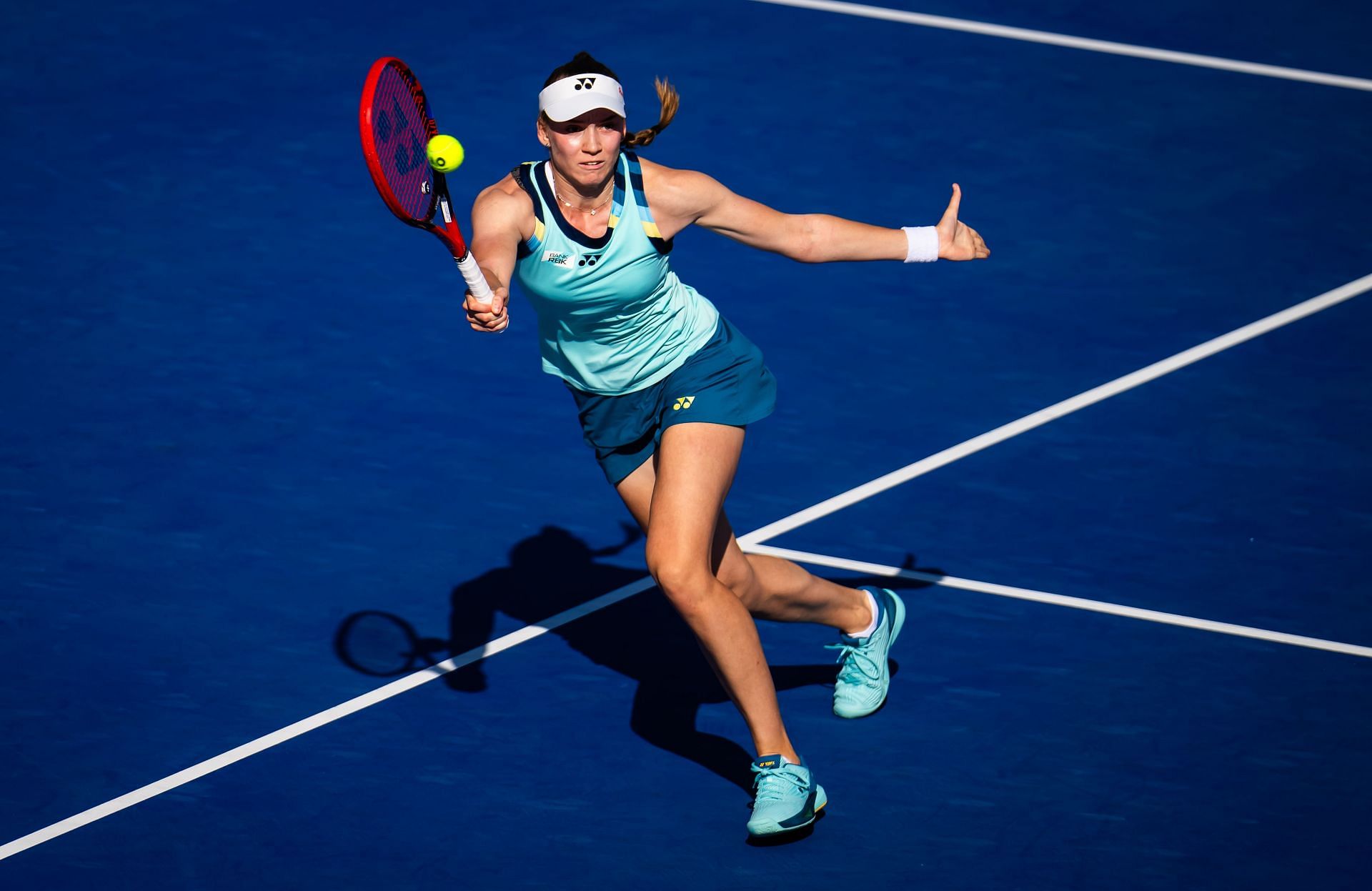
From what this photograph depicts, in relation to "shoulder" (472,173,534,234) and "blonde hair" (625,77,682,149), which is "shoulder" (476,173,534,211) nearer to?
"shoulder" (472,173,534,234)

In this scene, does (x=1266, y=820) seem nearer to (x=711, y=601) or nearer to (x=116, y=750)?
(x=711, y=601)

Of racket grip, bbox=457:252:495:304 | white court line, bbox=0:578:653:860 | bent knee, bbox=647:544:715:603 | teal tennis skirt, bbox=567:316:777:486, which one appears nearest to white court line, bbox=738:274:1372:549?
white court line, bbox=0:578:653:860

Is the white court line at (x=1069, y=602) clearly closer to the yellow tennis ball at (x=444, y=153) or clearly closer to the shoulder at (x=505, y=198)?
the shoulder at (x=505, y=198)

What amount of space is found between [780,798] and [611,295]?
60.5 inches

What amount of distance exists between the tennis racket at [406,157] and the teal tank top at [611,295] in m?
0.28

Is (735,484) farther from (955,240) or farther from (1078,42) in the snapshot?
(1078,42)

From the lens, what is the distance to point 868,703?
19.8ft

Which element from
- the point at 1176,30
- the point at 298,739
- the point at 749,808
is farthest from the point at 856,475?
the point at 1176,30

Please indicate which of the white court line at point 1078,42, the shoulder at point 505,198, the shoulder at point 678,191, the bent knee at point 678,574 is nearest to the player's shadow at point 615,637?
the bent knee at point 678,574

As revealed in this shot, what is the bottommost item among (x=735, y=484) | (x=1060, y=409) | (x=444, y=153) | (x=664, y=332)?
(x=735, y=484)

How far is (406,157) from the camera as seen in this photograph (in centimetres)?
520

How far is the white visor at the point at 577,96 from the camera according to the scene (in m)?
5.04

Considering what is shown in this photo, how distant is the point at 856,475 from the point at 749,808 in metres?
1.96

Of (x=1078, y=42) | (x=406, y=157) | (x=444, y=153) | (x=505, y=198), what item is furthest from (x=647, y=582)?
(x=1078, y=42)
